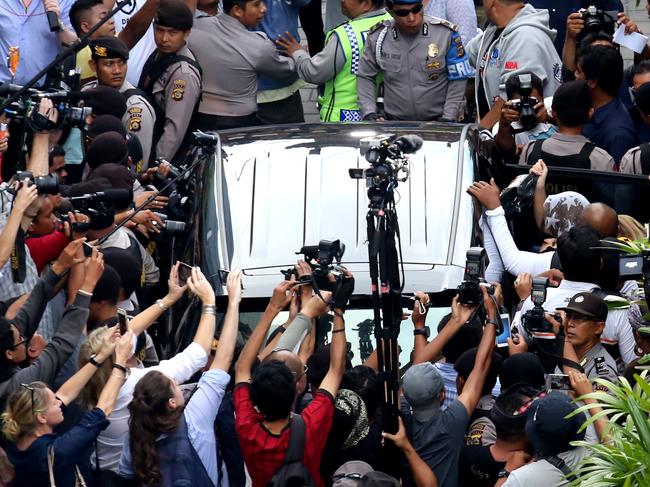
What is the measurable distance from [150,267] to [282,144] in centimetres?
115

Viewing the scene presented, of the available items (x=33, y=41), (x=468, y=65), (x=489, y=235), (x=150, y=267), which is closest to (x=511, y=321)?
(x=489, y=235)

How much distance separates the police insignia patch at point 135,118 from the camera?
1196 cm

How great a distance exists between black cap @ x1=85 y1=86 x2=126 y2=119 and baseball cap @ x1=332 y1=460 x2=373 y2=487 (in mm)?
4262

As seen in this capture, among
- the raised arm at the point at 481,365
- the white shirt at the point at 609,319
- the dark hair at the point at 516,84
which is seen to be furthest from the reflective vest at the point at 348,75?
the raised arm at the point at 481,365

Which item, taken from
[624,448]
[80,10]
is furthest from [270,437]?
[80,10]

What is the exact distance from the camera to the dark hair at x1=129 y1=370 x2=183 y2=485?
7836 mm

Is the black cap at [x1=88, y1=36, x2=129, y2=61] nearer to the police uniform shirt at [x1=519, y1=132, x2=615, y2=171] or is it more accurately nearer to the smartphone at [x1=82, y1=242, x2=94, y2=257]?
the police uniform shirt at [x1=519, y1=132, x2=615, y2=171]

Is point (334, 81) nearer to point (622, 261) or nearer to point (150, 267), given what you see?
point (150, 267)

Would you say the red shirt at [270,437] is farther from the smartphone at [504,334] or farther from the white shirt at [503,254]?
the white shirt at [503,254]

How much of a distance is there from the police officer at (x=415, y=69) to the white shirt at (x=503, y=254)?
269cm

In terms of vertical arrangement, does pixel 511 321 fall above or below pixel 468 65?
below

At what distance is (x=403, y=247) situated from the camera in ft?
32.2

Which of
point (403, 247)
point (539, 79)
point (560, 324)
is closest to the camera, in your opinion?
point (560, 324)

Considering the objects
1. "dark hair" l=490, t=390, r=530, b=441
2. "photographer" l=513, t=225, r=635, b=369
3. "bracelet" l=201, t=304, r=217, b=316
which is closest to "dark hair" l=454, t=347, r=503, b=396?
"photographer" l=513, t=225, r=635, b=369
